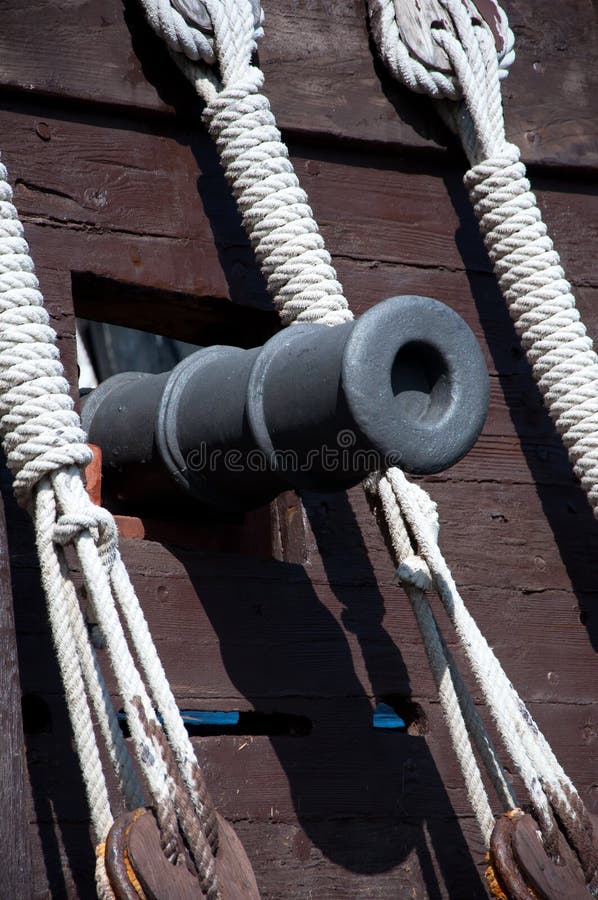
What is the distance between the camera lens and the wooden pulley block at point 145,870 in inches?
52.5

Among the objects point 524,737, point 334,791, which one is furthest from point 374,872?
point 524,737

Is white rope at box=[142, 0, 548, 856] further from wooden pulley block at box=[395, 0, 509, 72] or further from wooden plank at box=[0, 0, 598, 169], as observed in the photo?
wooden pulley block at box=[395, 0, 509, 72]

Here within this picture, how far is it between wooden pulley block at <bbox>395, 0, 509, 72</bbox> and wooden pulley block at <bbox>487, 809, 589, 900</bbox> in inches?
55.1

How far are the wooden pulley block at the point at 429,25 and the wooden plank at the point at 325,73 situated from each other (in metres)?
0.09

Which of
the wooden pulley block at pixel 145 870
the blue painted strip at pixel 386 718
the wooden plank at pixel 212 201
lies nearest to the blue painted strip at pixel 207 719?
the blue painted strip at pixel 386 718

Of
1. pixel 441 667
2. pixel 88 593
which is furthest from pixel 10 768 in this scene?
pixel 441 667

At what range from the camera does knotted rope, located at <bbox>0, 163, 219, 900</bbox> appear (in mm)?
1417

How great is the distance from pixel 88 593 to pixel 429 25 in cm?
135

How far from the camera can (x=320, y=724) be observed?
77.3 inches

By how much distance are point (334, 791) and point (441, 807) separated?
0.20 metres

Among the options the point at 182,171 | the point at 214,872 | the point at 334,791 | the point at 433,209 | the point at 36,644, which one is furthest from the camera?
the point at 433,209

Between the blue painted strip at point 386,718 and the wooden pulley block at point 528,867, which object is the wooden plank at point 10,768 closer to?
the wooden pulley block at point 528,867

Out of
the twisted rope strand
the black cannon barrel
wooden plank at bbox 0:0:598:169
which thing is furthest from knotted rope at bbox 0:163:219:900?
the twisted rope strand

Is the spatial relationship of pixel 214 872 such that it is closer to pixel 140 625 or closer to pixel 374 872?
pixel 140 625
